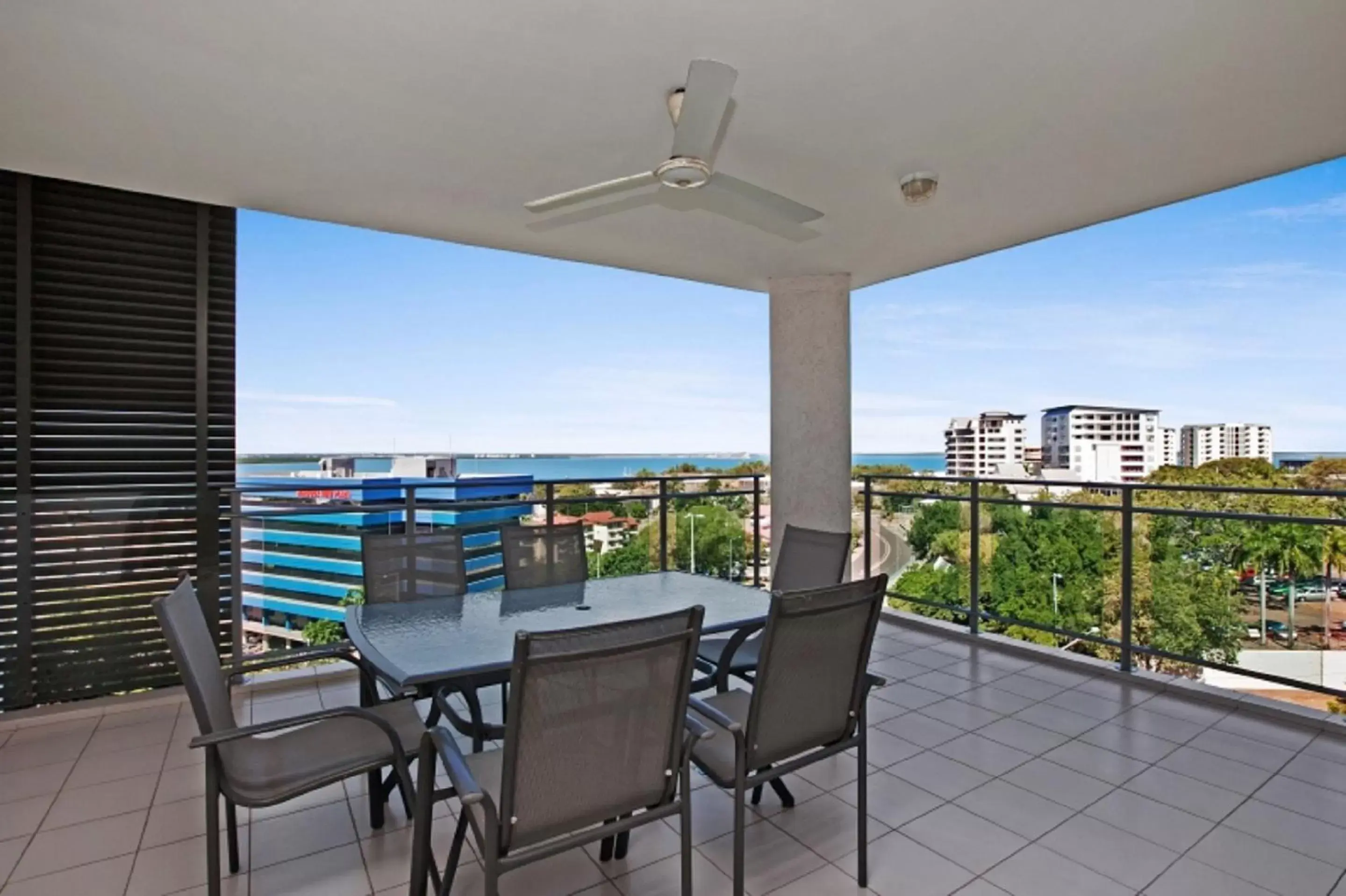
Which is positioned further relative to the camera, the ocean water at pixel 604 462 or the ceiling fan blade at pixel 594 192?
the ocean water at pixel 604 462

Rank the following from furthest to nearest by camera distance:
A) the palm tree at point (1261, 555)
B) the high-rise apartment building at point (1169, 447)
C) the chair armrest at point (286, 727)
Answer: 1. the high-rise apartment building at point (1169, 447)
2. the palm tree at point (1261, 555)
3. the chair armrest at point (286, 727)

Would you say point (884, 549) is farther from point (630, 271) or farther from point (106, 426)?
point (106, 426)

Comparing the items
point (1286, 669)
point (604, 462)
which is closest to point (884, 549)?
point (1286, 669)

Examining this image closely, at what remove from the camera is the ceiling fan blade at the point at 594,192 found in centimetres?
230

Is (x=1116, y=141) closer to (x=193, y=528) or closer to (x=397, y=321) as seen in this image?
(x=193, y=528)

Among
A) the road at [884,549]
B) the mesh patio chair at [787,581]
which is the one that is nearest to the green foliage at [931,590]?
the road at [884,549]

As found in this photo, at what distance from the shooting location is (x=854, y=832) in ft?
7.77

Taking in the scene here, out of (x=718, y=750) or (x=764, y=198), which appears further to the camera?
(x=764, y=198)

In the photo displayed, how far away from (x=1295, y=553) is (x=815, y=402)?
2.73 m

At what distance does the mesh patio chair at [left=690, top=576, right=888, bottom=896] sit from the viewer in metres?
1.84

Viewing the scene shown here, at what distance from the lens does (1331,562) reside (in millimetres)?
3254

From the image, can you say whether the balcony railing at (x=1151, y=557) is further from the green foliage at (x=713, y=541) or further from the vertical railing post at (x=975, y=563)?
the green foliage at (x=713, y=541)

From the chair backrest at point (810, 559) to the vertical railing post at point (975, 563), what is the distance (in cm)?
198

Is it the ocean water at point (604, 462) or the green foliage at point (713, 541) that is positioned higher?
the ocean water at point (604, 462)
